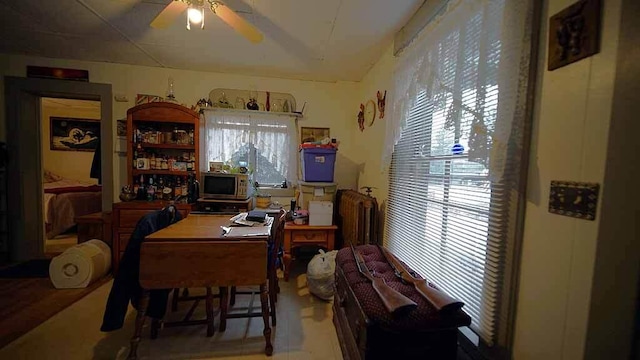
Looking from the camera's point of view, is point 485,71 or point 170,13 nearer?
point 485,71

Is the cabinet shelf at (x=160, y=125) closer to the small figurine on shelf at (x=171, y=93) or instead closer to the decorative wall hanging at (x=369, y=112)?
the small figurine on shelf at (x=171, y=93)

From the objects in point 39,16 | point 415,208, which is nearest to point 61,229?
point 39,16

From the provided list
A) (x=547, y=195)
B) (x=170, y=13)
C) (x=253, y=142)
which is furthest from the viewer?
(x=253, y=142)

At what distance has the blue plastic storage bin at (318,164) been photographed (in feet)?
8.82

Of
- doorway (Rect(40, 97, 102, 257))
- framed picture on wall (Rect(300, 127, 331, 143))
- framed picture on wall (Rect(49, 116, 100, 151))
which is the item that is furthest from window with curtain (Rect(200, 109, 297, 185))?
framed picture on wall (Rect(49, 116, 100, 151))

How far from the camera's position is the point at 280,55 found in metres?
2.57

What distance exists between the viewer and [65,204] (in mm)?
3898

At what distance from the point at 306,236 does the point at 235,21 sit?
6.70 ft

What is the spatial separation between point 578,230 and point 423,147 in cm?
104

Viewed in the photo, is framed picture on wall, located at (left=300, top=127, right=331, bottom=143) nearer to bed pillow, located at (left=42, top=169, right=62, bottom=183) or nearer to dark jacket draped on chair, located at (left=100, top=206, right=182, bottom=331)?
dark jacket draped on chair, located at (left=100, top=206, right=182, bottom=331)

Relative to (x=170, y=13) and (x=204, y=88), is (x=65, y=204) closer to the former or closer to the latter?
(x=204, y=88)

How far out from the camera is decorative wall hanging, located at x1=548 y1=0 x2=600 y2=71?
756 mm

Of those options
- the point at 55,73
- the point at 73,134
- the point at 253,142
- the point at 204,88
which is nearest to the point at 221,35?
the point at 204,88

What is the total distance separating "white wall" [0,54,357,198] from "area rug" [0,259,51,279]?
3.45ft
